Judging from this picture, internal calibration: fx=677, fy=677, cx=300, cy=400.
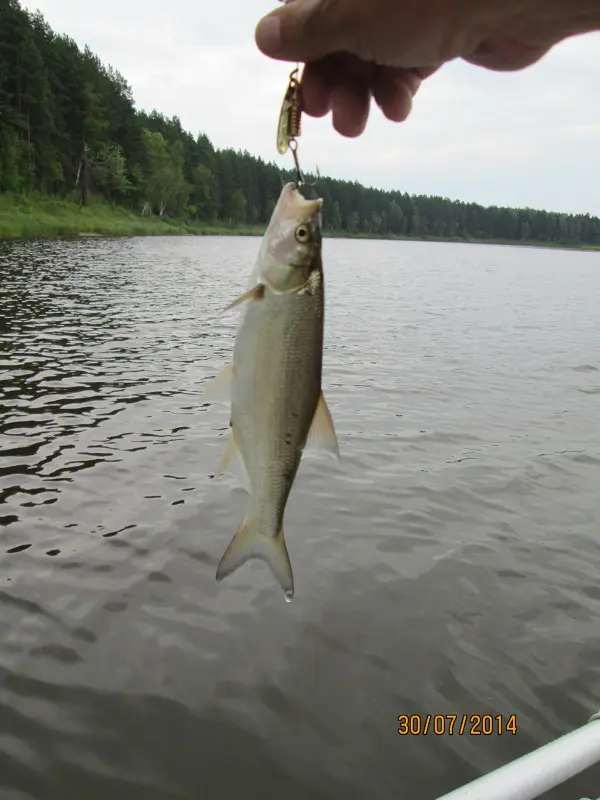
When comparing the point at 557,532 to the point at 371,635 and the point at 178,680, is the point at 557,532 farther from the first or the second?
the point at 178,680

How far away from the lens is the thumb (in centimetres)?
204

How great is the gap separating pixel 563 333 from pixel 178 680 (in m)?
23.0

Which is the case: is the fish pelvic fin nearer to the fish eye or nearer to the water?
the fish eye

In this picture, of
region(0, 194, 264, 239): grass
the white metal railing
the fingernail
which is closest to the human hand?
the fingernail

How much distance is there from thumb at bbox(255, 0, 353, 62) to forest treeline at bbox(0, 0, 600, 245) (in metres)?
40.2

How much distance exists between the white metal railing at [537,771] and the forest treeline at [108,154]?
1592 inches

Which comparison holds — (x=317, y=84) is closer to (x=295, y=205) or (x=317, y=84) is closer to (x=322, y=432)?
(x=295, y=205)

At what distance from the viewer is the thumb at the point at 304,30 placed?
2.04 m

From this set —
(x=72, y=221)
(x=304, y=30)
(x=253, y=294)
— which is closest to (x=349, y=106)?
(x=304, y=30)

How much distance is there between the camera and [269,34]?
2.14 metres
